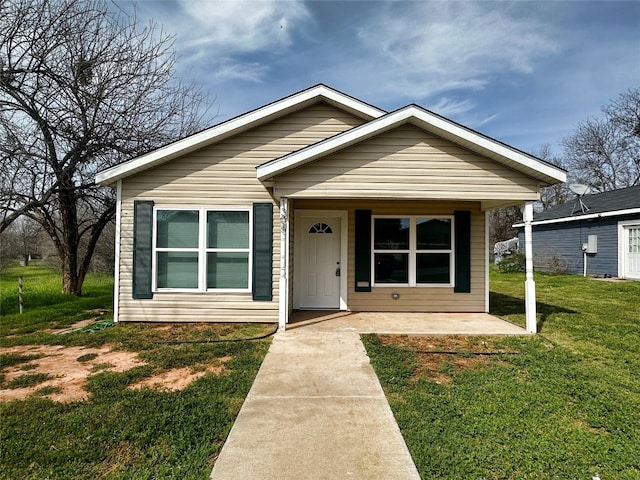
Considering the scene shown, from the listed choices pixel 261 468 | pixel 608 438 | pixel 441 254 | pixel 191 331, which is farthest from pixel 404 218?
pixel 261 468

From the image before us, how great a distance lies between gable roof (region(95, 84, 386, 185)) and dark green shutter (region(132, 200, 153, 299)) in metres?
0.70

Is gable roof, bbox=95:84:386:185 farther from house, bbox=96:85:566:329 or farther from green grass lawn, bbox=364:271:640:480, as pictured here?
green grass lawn, bbox=364:271:640:480

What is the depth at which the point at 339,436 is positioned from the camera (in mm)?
3035

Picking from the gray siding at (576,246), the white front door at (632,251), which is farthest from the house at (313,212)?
the gray siding at (576,246)

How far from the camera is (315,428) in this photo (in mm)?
3168

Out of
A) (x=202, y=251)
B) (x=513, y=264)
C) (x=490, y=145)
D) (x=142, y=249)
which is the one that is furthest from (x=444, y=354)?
(x=513, y=264)

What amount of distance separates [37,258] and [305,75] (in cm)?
1576

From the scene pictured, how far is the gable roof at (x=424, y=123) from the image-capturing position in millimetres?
5977

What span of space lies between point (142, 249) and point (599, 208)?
19.2 m

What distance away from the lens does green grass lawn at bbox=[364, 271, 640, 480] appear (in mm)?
2672

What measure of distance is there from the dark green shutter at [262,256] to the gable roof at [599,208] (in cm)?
A: 1432

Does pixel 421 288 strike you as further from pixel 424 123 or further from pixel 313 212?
pixel 424 123

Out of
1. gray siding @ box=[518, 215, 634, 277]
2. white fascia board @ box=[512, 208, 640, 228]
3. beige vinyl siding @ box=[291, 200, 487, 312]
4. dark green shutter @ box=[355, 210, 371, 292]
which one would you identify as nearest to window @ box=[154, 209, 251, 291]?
beige vinyl siding @ box=[291, 200, 487, 312]

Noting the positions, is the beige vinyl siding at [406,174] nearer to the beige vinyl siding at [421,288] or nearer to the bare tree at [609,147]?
the beige vinyl siding at [421,288]
